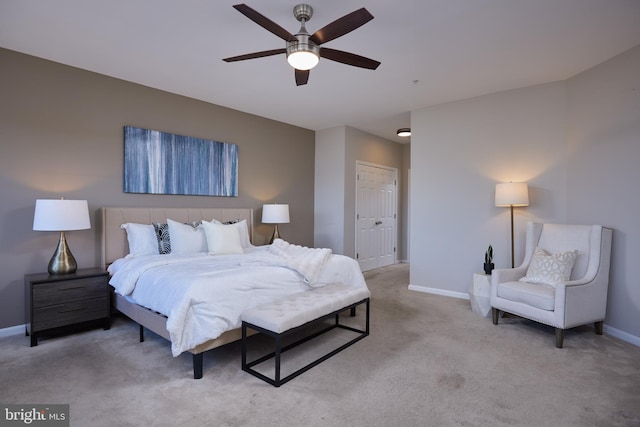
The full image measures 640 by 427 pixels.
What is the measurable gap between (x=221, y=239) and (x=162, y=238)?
2.14 feet

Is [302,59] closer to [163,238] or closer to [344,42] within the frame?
[344,42]

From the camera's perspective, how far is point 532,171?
4.02 meters

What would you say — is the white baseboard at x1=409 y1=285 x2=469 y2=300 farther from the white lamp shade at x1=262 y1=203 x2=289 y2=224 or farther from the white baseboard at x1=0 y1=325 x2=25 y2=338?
the white baseboard at x1=0 y1=325 x2=25 y2=338

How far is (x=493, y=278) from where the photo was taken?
3.45 metres

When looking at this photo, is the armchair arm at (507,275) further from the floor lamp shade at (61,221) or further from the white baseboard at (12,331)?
the white baseboard at (12,331)

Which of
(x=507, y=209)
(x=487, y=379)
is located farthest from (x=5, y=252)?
(x=507, y=209)

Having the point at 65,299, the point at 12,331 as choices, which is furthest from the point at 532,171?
the point at 12,331

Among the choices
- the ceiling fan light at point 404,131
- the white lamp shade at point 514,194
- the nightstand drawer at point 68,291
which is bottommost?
the nightstand drawer at point 68,291

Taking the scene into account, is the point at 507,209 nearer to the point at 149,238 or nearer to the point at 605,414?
the point at 605,414

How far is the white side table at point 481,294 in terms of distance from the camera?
3.72m

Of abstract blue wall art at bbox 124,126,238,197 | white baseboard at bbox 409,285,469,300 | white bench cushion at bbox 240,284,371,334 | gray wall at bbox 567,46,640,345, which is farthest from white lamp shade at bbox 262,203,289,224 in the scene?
gray wall at bbox 567,46,640,345

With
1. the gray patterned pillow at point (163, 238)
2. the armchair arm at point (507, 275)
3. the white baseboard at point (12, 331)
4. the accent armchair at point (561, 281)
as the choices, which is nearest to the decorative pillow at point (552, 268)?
the accent armchair at point (561, 281)

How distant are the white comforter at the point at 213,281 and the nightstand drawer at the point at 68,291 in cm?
16

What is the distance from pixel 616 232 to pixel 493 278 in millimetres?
1229
